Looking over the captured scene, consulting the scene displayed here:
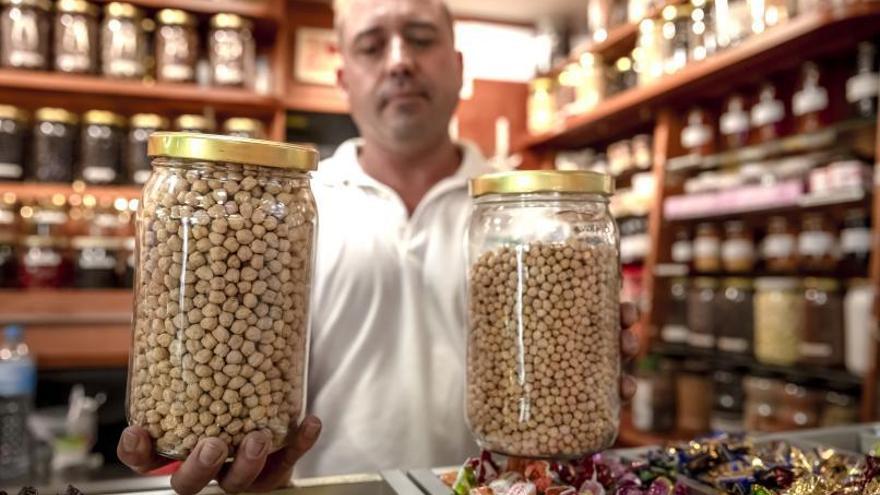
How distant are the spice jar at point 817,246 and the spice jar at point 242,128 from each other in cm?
172

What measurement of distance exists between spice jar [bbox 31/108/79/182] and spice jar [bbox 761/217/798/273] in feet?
7.13

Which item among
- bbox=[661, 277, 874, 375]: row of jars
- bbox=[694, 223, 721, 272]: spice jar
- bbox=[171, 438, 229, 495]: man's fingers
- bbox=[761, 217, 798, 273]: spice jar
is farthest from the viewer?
bbox=[694, 223, 721, 272]: spice jar

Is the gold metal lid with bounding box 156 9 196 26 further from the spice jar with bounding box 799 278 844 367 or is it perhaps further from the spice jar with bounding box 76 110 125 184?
the spice jar with bounding box 799 278 844 367

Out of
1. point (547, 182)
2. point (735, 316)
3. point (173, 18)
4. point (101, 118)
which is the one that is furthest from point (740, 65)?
point (101, 118)

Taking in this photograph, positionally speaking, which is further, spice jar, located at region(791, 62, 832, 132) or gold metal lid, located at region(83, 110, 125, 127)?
gold metal lid, located at region(83, 110, 125, 127)

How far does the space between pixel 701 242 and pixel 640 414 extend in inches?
22.7

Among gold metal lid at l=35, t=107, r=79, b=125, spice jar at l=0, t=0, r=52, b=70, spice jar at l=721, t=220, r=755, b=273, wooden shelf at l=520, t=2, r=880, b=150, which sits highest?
spice jar at l=0, t=0, r=52, b=70

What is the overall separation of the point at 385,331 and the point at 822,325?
3.87 feet

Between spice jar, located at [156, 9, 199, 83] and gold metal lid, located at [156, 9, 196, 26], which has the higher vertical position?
gold metal lid, located at [156, 9, 196, 26]

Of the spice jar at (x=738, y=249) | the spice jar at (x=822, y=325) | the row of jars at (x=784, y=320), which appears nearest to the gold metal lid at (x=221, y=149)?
the row of jars at (x=784, y=320)

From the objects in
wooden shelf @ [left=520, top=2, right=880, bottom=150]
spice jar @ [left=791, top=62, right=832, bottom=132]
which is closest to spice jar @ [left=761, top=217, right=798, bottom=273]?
spice jar @ [left=791, top=62, right=832, bottom=132]

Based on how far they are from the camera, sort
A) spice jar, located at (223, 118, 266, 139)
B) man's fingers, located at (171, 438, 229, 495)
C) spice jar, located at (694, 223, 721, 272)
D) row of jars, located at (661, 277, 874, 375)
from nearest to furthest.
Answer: man's fingers, located at (171, 438, 229, 495)
row of jars, located at (661, 277, 874, 375)
spice jar, located at (694, 223, 721, 272)
spice jar, located at (223, 118, 266, 139)

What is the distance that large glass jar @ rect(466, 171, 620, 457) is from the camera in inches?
24.7

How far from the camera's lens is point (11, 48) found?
225 cm
